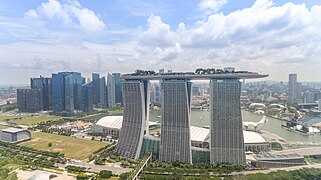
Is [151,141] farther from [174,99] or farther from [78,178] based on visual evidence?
[78,178]

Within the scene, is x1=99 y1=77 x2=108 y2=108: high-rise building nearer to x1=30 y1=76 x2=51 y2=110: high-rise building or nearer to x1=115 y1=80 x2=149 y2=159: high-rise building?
x1=30 y1=76 x2=51 y2=110: high-rise building

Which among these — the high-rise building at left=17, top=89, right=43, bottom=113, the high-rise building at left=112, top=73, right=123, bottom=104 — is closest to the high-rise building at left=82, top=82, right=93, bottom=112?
the high-rise building at left=112, top=73, right=123, bottom=104

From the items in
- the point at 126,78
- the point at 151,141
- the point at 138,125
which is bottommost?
the point at 151,141

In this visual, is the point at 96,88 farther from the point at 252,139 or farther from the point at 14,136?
the point at 252,139

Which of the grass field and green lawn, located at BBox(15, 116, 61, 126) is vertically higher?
green lawn, located at BBox(15, 116, 61, 126)

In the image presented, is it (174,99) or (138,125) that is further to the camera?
(138,125)

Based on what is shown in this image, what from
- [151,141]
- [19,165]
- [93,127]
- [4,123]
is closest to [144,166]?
[151,141]
